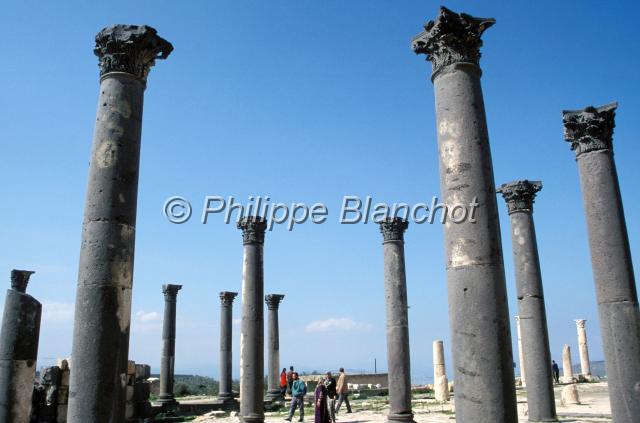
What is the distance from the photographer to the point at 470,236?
705cm

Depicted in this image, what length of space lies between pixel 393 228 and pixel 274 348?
1388 cm

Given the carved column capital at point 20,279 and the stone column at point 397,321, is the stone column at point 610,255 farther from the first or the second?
the carved column capital at point 20,279

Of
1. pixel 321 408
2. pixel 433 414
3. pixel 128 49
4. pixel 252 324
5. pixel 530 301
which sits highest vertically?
pixel 128 49

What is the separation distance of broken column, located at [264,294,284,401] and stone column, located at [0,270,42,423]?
53.7ft

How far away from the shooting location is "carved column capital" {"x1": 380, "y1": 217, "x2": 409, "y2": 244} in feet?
57.1

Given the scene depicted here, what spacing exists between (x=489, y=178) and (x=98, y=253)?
527cm

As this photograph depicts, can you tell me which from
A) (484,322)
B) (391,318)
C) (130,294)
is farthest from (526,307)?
(130,294)

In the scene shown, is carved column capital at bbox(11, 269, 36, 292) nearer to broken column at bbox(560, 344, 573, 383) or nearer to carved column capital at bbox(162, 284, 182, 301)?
carved column capital at bbox(162, 284, 182, 301)

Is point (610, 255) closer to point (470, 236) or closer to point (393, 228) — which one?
point (470, 236)

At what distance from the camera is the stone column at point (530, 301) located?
1418 cm

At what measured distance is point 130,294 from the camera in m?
7.83

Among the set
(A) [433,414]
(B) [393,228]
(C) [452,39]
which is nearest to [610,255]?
(C) [452,39]

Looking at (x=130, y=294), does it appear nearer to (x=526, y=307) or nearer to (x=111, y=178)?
(x=111, y=178)

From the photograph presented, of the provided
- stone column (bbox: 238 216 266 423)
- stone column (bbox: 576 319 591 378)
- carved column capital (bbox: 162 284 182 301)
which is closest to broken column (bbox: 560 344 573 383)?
stone column (bbox: 576 319 591 378)
